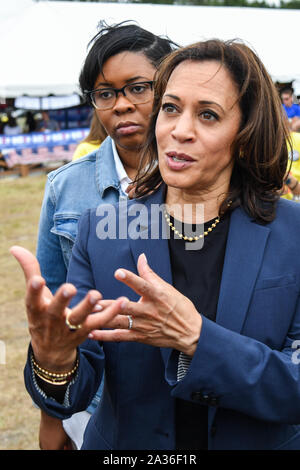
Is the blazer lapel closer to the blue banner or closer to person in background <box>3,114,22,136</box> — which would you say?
the blue banner

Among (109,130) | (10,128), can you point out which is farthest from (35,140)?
(109,130)

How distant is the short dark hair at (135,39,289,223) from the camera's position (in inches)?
70.5

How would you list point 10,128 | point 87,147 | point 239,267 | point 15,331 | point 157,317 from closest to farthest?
point 157,317 → point 239,267 → point 87,147 → point 15,331 → point 10,128

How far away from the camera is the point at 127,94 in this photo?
243 centimetres

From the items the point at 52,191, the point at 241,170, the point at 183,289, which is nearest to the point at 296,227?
the point at 241,170

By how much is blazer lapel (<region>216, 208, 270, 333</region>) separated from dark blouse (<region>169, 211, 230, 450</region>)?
0.06m

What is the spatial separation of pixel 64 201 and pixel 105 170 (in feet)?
0.76

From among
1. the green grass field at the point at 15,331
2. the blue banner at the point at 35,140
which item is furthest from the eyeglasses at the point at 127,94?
the blue banner at the point at 35,140

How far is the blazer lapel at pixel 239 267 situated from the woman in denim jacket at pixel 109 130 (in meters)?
0.75

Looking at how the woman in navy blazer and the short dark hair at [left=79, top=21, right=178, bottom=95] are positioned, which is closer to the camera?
the woman in navy blazer

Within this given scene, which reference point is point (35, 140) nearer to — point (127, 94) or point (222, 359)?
point (127, 94)

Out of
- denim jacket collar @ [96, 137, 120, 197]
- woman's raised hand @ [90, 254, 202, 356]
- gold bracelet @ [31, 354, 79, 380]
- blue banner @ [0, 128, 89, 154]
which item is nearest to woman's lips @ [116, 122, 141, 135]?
denim jacket collar @ [96, 137, 120, 197]

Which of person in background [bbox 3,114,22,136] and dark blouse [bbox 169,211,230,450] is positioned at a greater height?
dark blouse [bbox 169,211,230,450]

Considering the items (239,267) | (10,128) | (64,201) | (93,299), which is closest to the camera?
(93,299)
